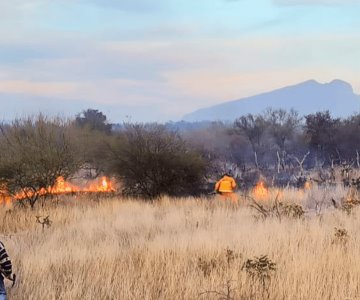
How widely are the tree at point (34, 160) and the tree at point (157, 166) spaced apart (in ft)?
5.92

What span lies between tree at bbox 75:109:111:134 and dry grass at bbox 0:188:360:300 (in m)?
27.1

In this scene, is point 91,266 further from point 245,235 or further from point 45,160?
point 45,160

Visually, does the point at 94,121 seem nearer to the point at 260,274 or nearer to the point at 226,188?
the point at 226,188

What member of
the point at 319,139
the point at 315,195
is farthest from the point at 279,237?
the point at 319,139

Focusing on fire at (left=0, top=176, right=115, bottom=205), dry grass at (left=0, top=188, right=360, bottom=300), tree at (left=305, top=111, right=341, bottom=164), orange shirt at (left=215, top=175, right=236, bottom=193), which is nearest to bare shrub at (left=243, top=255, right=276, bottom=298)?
dry grass at (left=0, top=188, right=360, bottom=300)

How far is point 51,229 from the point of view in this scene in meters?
11.1

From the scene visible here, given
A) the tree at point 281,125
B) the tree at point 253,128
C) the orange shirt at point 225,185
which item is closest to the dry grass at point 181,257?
the orange shirt at point 225,185

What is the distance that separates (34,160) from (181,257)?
10.4 m

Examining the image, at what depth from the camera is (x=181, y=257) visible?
7.52m

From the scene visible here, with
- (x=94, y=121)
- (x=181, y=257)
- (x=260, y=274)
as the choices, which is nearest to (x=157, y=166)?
(x=181, y=257)

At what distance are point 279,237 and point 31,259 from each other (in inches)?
142

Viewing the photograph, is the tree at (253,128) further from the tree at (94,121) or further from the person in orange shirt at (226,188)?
the person in orange shirt at (226,188)

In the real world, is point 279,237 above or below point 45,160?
below

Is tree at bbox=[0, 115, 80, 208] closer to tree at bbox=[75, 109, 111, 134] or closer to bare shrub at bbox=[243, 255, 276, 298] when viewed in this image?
bare shrub at bbox=[243, 255, 276, 298]
